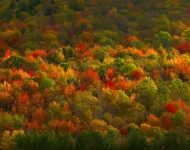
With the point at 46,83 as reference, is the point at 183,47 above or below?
below

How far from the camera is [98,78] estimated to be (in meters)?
115

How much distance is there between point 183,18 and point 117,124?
350 ft

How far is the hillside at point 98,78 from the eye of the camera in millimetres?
69562

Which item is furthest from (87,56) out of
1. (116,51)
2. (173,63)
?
(173,63)

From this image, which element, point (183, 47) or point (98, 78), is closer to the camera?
point (98, 78)

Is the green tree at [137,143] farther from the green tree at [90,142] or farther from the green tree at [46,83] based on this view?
the green tree at [46,83]

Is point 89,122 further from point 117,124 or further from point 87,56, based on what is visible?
point 87,56

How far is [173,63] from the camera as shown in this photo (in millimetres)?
123312

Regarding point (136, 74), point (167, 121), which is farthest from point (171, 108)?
point (136, 74)

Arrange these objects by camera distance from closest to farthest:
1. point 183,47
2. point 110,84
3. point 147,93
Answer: point 147,93 → point 110,84 → point 183,47

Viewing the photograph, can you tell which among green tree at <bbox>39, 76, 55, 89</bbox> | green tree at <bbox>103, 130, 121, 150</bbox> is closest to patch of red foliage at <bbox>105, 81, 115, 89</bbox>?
green tree at <bbox>39, 76, 55, 89</bbox>

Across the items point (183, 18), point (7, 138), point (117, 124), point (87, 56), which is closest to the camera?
point (7, 138)

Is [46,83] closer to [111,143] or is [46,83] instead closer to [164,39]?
[111,143]

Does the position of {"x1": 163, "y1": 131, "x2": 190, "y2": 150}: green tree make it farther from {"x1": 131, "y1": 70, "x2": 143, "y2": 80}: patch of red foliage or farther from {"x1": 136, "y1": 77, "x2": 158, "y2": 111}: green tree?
{"x1": 131, "y1": 70, "x2": 143, "y2": 80}: patch of red foliage
